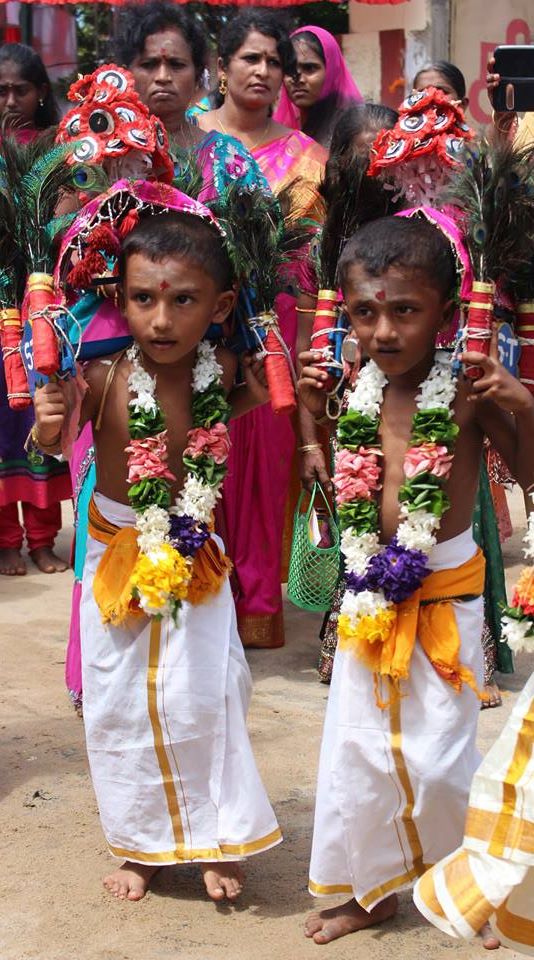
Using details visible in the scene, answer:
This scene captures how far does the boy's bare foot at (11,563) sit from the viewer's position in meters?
7.29

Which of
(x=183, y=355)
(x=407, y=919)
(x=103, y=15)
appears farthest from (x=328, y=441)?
(x=103, y=15)

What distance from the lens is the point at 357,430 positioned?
3.56 metres

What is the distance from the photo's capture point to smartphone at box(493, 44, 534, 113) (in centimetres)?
337

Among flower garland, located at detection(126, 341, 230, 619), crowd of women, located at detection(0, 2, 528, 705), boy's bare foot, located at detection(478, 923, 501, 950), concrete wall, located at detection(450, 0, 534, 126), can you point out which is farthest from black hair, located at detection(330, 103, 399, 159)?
concrete wall, located at detection(450, 0, 534, 126)

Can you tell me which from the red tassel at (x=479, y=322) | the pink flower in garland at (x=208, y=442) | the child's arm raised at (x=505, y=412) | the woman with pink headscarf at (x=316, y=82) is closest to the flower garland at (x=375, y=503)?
the child's arm raised at (x=505, y=412)

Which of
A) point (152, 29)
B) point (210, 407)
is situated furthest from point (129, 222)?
point (152, 29)

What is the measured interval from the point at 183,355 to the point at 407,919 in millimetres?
1605

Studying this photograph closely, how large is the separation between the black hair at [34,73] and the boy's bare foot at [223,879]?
4.28 m

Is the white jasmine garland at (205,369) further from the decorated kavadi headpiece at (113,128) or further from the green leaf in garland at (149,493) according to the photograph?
the decorated kavadi headpiece at (113,128)

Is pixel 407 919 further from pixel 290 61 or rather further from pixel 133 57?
pixel 290 61

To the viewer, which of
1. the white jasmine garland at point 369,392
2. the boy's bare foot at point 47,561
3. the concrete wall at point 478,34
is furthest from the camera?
the concrete wall at point 478,34

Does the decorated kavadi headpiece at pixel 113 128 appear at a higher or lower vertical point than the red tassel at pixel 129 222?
higher

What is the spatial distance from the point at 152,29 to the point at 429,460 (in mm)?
2923

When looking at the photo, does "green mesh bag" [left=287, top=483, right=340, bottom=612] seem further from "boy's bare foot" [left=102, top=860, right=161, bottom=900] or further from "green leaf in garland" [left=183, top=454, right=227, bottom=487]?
"boy's bare foot" [left=102, top=860, right=161, bottom=900]
